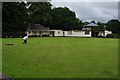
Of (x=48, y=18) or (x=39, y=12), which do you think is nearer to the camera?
(x=39, y=12)

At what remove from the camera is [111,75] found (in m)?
12.0

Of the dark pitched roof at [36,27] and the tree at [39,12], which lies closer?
the tree at [39,12]

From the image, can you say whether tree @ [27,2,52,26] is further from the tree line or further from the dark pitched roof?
the dark pitched roof

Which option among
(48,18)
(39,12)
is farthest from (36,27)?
(39,12)

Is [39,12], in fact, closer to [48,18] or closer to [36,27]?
[48,18]

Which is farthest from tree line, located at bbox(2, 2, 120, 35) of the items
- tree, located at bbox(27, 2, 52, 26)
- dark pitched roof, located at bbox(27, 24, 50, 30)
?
dark pitched roof, located at bbox(27, 24, 50, 30)

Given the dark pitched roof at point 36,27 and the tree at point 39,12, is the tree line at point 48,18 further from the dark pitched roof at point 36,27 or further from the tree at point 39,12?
the dark pitched roof at point 36,27

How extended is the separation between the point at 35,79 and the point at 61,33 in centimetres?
9211

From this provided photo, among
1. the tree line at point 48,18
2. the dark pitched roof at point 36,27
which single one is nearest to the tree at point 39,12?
the tree line at point 48,18

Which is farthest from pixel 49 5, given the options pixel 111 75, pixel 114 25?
pixel 111 75

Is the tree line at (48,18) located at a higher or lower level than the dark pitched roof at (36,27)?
higher

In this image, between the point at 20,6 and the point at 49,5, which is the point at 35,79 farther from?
the point at 49,5

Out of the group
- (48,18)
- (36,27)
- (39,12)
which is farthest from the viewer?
(36,27)

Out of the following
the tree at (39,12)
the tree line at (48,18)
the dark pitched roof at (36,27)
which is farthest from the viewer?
the dark pitched roof at (36,27)
